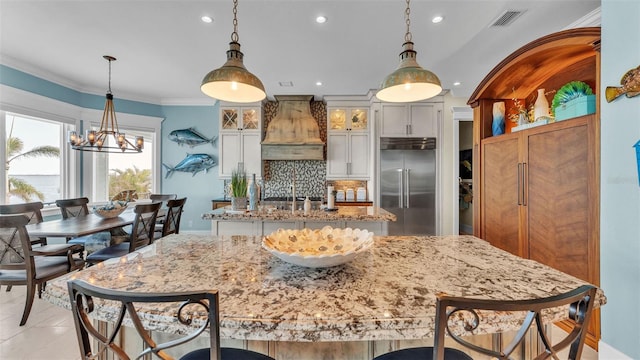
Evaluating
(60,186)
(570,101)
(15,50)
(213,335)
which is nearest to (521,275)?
(213,335)

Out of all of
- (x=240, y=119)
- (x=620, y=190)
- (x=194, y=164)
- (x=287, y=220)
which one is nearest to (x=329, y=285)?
(x=287, y=220)

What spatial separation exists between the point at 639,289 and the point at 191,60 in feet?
14.9

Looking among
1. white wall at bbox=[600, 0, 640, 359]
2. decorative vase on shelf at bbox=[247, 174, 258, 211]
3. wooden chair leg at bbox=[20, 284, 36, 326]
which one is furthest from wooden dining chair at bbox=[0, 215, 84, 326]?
white wall at bbox=[600, 0, 640, 359]

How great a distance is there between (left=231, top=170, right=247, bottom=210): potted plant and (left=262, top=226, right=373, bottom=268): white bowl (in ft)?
5.43

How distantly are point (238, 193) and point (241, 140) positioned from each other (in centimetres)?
241

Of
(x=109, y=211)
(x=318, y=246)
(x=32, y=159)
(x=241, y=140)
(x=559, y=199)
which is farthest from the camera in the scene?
(x=241, y=140)

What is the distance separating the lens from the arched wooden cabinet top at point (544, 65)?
6.60 feet

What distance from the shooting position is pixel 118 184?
4969 mm

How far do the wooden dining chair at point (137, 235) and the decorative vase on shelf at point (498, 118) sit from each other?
376cm

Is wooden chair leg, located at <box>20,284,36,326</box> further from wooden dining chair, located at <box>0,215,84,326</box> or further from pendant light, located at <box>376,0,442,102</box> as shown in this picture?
pendant light, located at <box>376,0,442,102</box>

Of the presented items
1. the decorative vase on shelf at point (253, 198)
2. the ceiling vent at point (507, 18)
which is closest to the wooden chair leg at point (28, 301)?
the decorative vase on shelf at point (253, 198)

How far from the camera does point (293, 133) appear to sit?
16.2 feet

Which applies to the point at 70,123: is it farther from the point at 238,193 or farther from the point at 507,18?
the point at 507,18

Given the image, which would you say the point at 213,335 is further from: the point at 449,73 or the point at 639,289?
the point at 449,73
